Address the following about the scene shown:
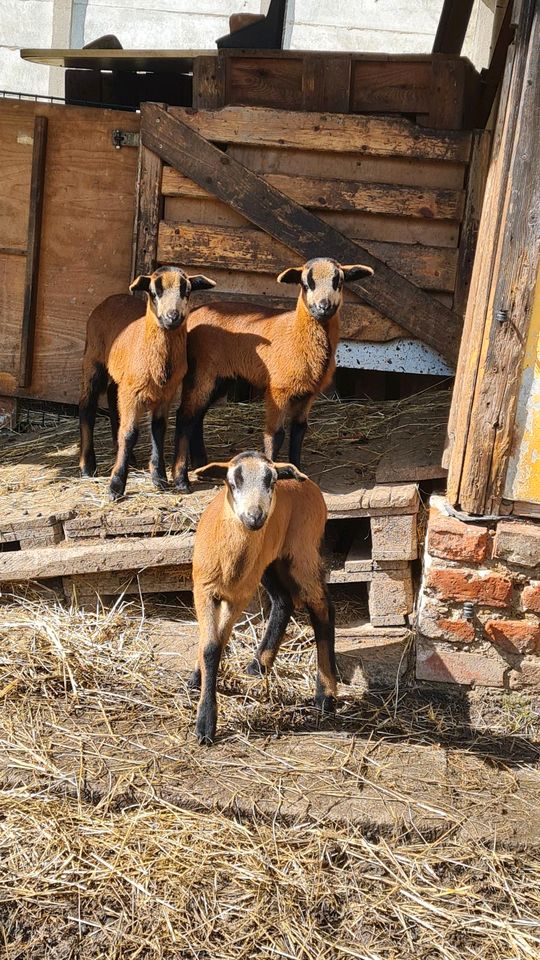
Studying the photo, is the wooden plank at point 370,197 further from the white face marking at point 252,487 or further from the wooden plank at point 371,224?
the white face marking at point 252,487

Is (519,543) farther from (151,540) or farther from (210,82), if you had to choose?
(210,82)

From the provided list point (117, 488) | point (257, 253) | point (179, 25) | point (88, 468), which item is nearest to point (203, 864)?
point (117, 488)

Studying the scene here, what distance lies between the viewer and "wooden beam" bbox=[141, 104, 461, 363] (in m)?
7.51

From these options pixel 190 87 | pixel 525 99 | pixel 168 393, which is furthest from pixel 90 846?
pixel 190 87

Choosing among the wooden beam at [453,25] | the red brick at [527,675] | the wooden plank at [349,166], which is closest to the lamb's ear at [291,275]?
the wooden plank at [349,166]

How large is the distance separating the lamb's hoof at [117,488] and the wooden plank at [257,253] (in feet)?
7.22

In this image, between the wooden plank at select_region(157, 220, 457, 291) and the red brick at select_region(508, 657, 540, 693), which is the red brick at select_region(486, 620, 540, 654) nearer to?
the red brick at select_region(508, 657, 540, 693)

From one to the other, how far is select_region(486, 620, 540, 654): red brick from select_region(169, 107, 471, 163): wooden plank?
12.2ft

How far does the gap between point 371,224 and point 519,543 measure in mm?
3373

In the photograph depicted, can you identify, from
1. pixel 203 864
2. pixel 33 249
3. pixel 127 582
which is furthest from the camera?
pixel 33 249

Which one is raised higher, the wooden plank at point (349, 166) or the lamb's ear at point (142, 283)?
the wooden plank at point (349, 166)

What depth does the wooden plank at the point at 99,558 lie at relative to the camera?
5742mm

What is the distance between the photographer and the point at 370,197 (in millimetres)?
7516

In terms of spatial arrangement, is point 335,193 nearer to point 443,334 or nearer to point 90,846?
point 443,334
